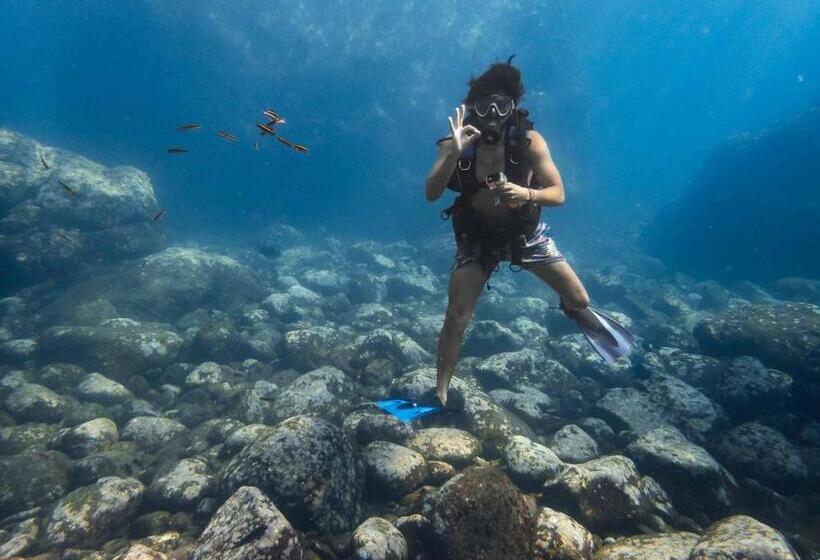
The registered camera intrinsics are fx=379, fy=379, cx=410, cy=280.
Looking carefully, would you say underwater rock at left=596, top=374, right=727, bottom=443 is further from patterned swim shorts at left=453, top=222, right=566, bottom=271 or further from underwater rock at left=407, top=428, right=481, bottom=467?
patterned swim shorts at left=453, top=222, right=566, bottom=271

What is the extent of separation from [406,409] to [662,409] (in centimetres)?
516

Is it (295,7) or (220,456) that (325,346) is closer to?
(220,456)

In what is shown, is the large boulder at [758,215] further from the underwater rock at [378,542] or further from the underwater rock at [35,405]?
the underwater rock at [35,405]

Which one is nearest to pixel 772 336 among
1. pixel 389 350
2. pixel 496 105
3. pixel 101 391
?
pixel 389 350

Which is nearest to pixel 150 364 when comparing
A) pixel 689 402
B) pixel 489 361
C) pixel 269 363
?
pixel 269 363

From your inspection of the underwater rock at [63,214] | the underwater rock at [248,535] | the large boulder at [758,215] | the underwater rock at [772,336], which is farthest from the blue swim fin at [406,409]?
the large boulder at [758,215]

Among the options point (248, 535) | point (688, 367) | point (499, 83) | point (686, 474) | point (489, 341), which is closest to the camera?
point (248, 535)

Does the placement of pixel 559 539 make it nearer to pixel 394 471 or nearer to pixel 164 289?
pixel 394 471

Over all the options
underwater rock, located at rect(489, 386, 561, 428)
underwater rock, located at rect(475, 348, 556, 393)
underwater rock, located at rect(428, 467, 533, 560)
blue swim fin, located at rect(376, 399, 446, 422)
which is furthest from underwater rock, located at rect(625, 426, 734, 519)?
blue swim fin, located at rect(376, 399, 446, 422)

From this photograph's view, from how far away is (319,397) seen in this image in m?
7.66

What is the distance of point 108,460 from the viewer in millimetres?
6246

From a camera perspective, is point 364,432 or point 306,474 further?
point 364,432

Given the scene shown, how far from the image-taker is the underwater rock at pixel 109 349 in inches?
387

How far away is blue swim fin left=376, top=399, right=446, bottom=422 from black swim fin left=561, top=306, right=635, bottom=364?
8.22 feet
